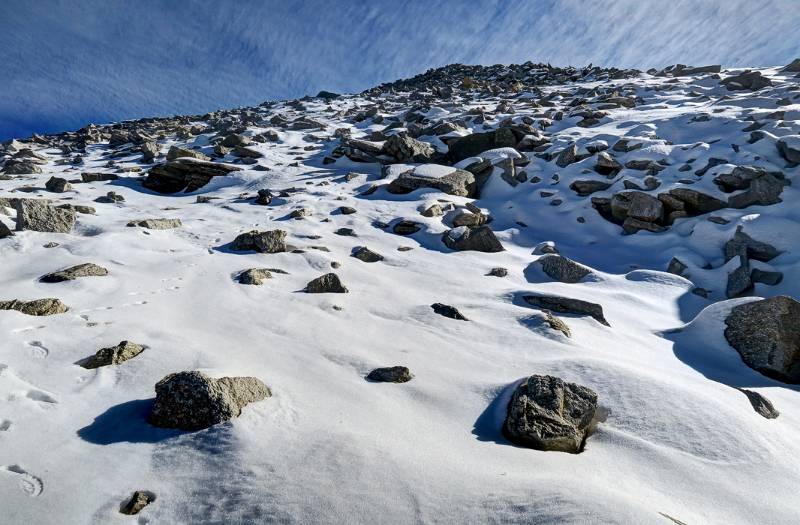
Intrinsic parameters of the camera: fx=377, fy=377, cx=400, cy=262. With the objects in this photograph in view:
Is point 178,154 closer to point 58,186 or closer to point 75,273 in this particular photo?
point 58,186

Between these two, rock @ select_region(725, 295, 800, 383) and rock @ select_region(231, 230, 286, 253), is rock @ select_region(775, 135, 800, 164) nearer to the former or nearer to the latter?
rock @ select_region(725, 295, 800, 383)

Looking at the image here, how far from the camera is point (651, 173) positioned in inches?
358

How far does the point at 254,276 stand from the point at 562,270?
448 centimetres

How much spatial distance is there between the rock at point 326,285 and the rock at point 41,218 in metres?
4.04

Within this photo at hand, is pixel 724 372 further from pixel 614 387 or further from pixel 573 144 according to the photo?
pixel 573 144

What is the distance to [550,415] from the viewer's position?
7.47 ft

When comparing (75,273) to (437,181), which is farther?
(437,181)

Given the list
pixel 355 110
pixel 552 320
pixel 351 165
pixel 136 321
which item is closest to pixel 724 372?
pixel 552 320

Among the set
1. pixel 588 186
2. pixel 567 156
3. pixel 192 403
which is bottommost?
pixel 192 403

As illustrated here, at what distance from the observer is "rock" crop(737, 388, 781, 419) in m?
2.75

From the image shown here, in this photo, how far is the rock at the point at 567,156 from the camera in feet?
35.5

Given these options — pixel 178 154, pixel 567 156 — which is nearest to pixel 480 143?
pixel 567 156

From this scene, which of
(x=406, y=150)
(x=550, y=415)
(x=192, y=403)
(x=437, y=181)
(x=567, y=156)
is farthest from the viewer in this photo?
(x=406, y=150)

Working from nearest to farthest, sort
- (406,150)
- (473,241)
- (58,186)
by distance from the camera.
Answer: (473,241), (58,186), (406,150)
